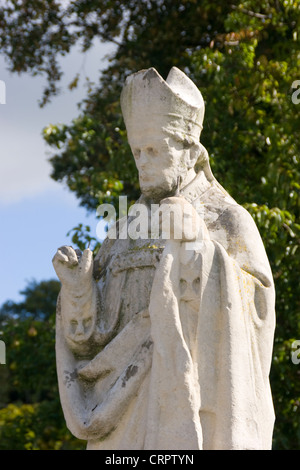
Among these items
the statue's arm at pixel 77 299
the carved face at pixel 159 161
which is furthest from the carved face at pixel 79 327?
the carved face at pixel 159 161

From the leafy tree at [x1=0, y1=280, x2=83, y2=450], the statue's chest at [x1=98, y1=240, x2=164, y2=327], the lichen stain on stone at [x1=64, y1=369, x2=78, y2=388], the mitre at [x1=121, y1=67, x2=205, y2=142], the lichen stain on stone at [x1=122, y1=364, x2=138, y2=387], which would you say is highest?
the mitre at [x1=121, y1=67, x2=205, y2=142]

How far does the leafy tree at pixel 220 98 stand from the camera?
42.4 ft

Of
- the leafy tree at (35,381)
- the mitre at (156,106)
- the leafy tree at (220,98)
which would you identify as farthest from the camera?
the leafy tree at (35,381)

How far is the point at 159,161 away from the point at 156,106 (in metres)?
0.36

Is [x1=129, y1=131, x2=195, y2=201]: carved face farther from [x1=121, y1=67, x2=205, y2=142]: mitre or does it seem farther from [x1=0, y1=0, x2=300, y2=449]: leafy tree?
[x1=0, y1=0, x2=300, y2=449]: leafy tree

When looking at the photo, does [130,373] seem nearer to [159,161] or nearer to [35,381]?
[159,161]

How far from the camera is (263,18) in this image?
1412 cm

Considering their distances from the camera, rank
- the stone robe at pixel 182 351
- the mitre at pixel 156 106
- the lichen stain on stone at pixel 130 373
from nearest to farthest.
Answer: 1. the stone robe at pixel 182 351
2. the lichen stain on stone at pixel 130 373
3. the mitre at pixel 156 106

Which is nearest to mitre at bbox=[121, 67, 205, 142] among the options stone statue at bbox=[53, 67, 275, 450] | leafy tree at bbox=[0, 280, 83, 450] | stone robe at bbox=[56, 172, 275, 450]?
stone statue at bbox=[53, 67, 275, 450]

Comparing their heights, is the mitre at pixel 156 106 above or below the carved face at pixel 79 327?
above

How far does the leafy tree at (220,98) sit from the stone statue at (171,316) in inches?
180

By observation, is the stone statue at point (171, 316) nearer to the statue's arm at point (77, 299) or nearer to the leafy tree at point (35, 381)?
the statue's arm at point (77, 299)

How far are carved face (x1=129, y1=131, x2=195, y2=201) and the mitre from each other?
2.4 inches

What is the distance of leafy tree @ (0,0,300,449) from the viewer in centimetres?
1291
